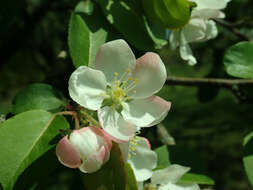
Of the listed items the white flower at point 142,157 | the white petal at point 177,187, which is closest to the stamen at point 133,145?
the white flower at point 142,157

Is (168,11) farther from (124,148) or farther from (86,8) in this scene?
(124,148)

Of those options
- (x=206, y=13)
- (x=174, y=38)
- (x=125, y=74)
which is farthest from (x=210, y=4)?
(x=125, y=74)

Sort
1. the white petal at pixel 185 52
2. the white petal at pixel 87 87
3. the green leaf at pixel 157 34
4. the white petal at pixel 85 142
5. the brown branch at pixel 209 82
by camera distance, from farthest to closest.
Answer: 1. the brown branch at pixel 209 82
2. the white petal at pixel 185 52
3. the green leaf at pixel 157 34
4. the white petal at pixel 87 87
5. the white petal at pixel 85 142

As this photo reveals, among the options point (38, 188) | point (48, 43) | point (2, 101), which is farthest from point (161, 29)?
point (2, 101)

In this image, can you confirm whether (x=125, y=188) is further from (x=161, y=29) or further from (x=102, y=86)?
(x=161, y=29)

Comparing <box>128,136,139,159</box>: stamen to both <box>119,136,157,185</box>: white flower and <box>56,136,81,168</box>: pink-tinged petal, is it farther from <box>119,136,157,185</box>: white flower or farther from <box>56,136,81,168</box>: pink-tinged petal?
<box>56,136,81,168</box>: pink-tinged petal

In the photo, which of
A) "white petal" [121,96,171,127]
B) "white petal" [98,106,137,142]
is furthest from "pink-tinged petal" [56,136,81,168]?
"white petal" [121,96,171,127]

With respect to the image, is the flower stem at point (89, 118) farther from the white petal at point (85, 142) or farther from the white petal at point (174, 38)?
the white petal at point (174, 38)
